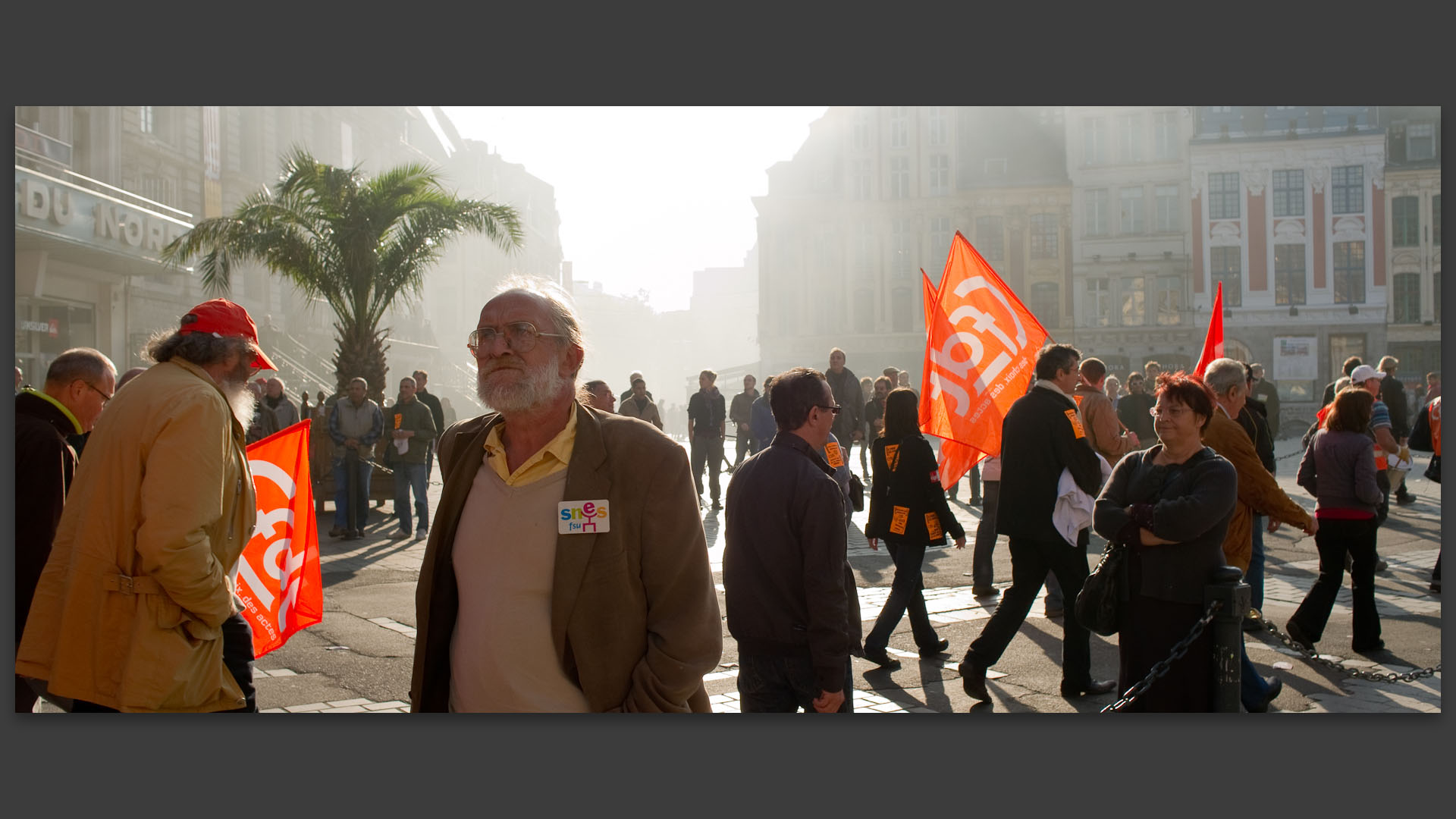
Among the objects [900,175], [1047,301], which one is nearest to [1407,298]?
[1047,301]

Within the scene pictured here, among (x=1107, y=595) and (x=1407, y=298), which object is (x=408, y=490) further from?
(x=1407, y=298)

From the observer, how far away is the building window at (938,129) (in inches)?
1854

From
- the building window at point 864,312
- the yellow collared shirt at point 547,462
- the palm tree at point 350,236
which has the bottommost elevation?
the yellow collared shirt at point 547,462

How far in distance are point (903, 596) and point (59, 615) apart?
4226mm

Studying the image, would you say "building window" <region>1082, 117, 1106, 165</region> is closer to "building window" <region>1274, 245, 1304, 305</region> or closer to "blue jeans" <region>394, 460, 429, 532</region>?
"building window" <region>1274, 245, 1304, 305</region>

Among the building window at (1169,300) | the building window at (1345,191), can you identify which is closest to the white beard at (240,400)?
the building window at (1345,191)

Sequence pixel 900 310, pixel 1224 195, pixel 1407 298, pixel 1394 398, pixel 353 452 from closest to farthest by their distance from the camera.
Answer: pixel 353 452 → pixel 1394 398 → pixel 1407 298 → pixel 1224 195 → pixel 900 310

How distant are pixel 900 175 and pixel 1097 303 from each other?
372 inches

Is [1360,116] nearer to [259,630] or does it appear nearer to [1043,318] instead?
[1043,318]

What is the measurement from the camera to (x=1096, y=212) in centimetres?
4641

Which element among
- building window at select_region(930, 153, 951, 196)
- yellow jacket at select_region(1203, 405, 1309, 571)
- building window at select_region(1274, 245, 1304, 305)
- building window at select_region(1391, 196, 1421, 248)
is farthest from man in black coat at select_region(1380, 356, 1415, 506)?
building window at select_region(930, 153, 951, 196)

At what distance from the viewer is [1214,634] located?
14.4 ft

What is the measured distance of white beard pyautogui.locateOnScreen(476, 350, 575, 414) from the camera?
306 centimetres

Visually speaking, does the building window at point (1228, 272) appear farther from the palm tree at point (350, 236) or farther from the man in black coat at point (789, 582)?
the man in black coat at point (789, 582)
